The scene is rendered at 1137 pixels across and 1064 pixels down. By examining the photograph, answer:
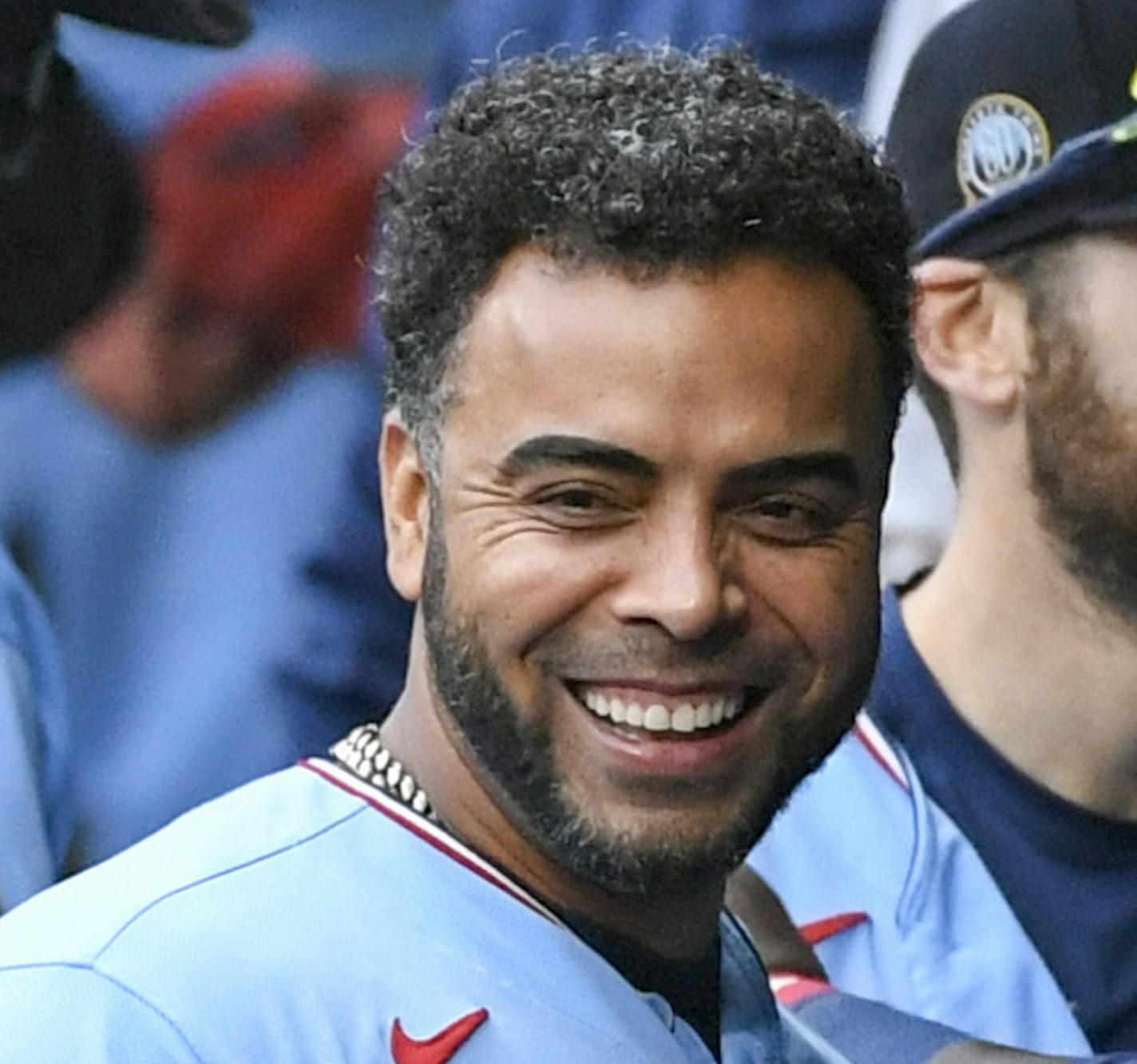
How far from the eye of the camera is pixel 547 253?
6.09ft

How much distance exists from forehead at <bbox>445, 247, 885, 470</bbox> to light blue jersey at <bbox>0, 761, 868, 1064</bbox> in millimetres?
296

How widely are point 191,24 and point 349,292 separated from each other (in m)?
0.34

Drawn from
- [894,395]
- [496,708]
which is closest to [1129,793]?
[894,395]

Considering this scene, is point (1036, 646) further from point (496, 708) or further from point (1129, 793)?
point (496, 708)

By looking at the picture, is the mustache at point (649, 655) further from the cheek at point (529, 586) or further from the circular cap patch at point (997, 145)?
the circular cap patch at point (997, 145)

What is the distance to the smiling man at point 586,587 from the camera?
179cm

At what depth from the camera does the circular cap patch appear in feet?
9.02

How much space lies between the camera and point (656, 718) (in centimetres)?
185

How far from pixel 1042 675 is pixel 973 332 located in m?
0.37

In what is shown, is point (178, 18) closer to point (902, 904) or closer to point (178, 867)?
point (902, 904)

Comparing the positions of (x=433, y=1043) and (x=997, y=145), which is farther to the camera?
(x=997, y=145)

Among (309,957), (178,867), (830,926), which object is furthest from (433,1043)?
(830,926)

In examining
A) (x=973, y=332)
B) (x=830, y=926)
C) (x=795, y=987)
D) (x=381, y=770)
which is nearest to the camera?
(x=381, y=770)

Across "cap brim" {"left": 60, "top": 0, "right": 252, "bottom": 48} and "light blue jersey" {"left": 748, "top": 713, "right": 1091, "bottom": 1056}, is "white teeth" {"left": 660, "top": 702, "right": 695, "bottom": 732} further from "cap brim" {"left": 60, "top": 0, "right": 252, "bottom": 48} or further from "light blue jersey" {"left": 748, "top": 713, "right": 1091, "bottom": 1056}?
"cap brim" {"left": 60, "top": 0, "right": 252, "bottom": 48}
